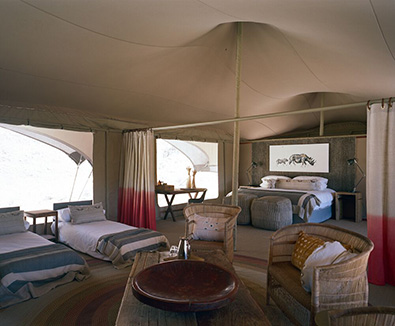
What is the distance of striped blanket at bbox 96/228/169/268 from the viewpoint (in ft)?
11.9

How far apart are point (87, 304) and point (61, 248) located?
0.85m

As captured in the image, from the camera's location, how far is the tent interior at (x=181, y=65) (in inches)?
113

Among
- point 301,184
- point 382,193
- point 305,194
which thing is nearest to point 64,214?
point 382,193

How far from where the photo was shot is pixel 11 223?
3.86 m

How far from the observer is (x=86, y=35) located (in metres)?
3.37

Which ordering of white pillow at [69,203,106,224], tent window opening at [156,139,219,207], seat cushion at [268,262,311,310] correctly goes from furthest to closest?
tent window opening at [156,139,219,207], white pillow at [69,203,106,224], seat cushion at [268,262,311,310]

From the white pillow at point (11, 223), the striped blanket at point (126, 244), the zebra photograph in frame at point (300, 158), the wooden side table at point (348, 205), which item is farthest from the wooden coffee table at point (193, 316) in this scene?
the zebra photograph in frame at point (300, 158)

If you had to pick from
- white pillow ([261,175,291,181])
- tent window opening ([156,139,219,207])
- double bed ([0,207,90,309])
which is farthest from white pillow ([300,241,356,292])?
white pillow ([261,175,291,181])

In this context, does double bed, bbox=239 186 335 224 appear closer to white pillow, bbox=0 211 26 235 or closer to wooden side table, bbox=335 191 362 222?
wooden side table, bbox=335 191 362 222

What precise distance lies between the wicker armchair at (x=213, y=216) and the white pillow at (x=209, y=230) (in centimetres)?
4

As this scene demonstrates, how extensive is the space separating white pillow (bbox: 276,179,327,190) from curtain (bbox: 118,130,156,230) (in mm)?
3843

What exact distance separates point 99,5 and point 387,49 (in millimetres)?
3123

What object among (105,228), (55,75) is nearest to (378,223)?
(105,228)

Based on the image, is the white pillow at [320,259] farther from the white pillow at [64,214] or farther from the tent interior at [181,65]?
the white pillow at [64,214]
